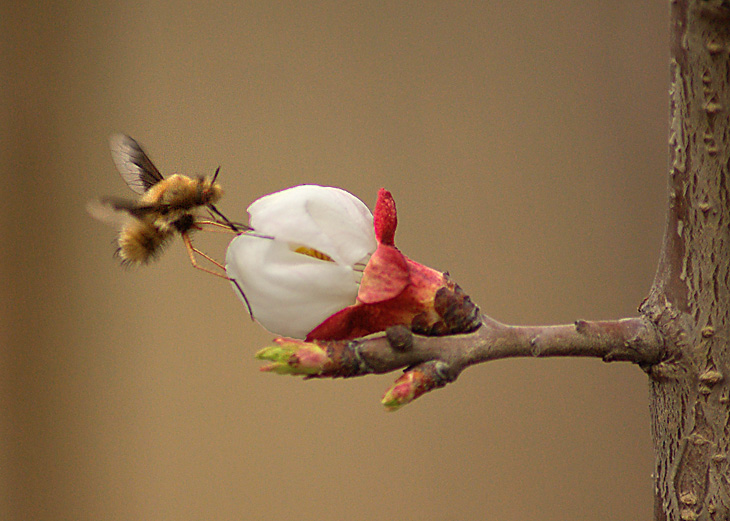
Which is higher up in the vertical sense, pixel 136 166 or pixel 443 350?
pixel 136 166

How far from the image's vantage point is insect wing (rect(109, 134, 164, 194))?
0.39 meters

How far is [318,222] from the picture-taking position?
0.28m

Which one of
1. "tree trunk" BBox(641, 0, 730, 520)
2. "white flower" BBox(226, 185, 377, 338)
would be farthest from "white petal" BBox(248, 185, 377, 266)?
"tree trunk" BBox(641, 0, 730, 520)

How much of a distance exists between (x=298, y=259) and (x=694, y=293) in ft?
0.53

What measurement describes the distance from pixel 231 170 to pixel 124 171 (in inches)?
Result: 32.5

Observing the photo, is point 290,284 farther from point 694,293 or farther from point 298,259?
point 694,293

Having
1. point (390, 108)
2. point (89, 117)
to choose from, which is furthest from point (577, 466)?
point (89, 117)

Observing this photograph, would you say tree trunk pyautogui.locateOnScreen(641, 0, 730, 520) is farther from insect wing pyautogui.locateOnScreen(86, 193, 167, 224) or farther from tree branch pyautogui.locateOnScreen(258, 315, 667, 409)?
insect wing pyautogui.locateOnScreen(86, 193, 167, 224)

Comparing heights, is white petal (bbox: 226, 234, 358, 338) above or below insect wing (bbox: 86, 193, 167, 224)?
below

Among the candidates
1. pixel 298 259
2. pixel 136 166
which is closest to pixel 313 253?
pixel 298 259

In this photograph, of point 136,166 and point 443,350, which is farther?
point 136,166

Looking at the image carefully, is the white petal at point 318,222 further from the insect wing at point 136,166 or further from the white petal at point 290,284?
the insect wing at point 136,166

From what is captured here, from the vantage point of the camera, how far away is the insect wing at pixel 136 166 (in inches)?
15.3

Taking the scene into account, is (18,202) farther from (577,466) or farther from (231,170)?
(577,466)
